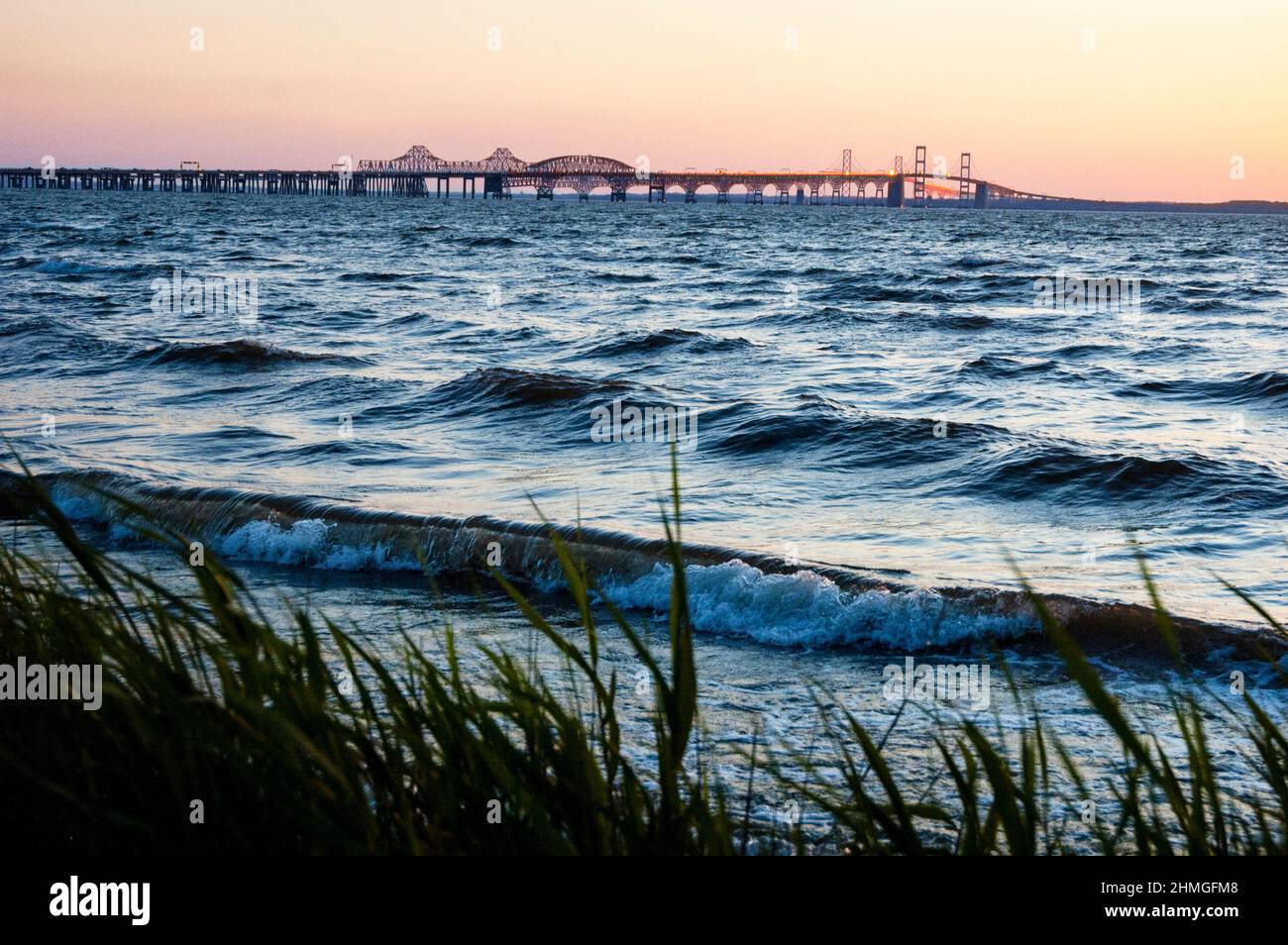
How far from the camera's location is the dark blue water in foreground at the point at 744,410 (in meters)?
9.19

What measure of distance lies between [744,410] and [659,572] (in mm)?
6541

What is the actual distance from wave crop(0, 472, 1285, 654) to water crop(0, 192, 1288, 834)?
3 centimetres

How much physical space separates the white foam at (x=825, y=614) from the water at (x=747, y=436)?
0.7 inches

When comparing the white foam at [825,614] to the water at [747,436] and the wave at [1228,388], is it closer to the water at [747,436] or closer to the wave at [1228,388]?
the water at [747,436]

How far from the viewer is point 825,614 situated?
24.0 ft

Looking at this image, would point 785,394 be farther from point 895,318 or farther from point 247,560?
point 895,318

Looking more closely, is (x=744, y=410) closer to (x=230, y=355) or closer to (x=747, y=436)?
(x=747, y=436)

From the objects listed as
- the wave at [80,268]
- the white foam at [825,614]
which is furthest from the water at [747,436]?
the wave at [80,268]

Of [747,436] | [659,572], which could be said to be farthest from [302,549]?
[747,436]

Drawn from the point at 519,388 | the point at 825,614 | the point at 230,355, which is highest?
the point at 230,355

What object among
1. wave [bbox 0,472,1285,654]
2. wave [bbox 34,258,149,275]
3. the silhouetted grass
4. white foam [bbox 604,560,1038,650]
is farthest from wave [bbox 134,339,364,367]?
the silhouetted grass
